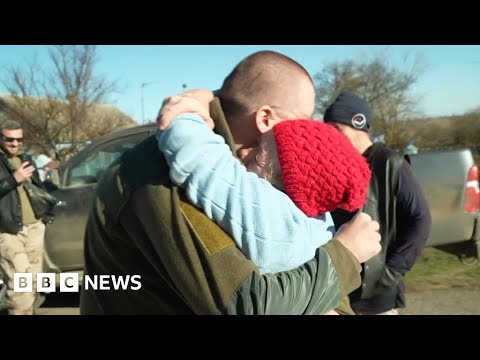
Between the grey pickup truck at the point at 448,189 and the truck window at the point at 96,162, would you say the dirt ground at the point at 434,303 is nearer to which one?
the grey pickup truck at the point at 448,189

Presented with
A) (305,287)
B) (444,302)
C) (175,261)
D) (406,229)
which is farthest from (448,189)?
(175,261)

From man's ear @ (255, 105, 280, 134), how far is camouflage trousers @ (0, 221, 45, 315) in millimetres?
3527

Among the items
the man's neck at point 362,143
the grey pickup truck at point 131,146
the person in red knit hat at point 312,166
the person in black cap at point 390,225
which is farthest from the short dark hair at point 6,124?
the person in red knit hat at point 312,166

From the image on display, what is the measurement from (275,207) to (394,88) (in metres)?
11.9

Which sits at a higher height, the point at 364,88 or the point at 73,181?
the point at 364,88

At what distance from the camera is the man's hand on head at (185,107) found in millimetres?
1402

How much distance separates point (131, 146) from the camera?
221 inches

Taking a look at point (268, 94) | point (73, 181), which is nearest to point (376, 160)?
point (268, 94)

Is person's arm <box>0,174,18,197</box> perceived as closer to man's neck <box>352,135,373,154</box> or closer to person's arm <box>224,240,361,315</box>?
man's neck <box>352,135,373,154</box>

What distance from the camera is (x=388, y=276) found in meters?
2.92

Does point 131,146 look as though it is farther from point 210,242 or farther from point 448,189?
point 210,242

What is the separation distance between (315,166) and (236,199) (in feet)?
0.83
